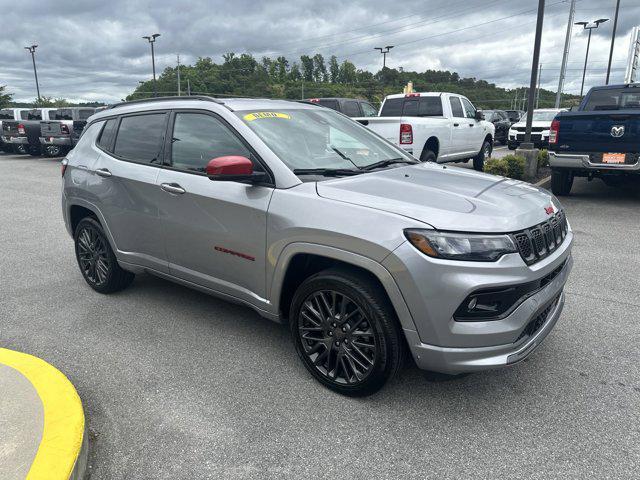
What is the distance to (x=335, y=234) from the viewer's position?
2.81 m

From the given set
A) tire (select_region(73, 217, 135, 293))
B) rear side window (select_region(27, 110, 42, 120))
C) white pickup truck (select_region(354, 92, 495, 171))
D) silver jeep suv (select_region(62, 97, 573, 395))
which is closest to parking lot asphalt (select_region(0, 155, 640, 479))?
tire (select_region(73, 217, 135, 293))

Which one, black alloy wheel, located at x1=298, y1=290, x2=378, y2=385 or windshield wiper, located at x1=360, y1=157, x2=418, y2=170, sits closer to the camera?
black alloy wheel, located at x1=298, y1=290, x2=378, y2=385

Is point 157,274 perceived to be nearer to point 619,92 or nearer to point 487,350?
point 487,350

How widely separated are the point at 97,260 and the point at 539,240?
3891 millimetres

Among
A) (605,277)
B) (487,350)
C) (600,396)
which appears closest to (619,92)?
(605,277)

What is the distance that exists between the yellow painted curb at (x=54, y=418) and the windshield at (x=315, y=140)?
6.26 feet

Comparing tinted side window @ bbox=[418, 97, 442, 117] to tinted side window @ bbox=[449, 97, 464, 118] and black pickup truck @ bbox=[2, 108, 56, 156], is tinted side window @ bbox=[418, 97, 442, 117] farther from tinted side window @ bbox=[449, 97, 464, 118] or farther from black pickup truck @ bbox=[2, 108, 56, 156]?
black pickup truck @ bbox=[2, 108, 56, 156]

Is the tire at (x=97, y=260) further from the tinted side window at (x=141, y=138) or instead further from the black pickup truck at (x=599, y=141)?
the black pickup truck at (x=599, y=141)

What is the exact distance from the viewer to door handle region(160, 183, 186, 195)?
3.68 m

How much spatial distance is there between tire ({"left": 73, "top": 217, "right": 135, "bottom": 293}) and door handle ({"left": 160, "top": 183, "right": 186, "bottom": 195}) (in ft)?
3.77

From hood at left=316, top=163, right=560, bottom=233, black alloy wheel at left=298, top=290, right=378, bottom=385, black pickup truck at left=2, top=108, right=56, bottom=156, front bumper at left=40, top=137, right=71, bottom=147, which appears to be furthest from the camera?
black pickup truck at left=2, top=108, right=56, bottom=156

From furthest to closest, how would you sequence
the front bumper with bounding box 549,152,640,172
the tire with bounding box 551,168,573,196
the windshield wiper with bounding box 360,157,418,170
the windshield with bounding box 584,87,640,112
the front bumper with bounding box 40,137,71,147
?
the front bumper with bounding box 40,137,71,147 → the tire with bounding box 551,168,573,196 → the windshield with bounding box 584,87,640,112 → the front bumper with bounding box 549,152,640,172 → the windshield wiper with bounding box 360,157,418,170

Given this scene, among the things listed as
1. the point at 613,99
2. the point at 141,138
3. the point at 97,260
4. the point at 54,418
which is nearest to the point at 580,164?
the point at 613,99

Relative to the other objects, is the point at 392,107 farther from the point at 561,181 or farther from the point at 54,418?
the point at 54,418
